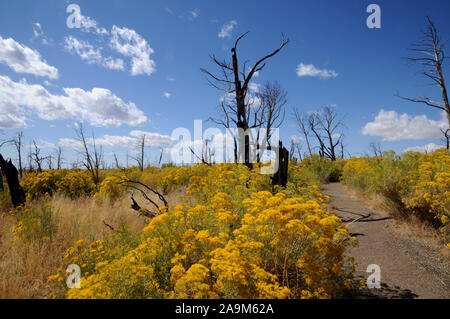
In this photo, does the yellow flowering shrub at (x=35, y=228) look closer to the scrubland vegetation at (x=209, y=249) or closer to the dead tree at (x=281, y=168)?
the scrubland vegetation at (x=209, y=249)

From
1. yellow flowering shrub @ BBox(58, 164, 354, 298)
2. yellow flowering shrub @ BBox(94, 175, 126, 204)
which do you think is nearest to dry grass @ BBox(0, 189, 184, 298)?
yellow flowering shrub @ BBox(58, 164, 354, 298)

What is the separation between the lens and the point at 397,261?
373 cm

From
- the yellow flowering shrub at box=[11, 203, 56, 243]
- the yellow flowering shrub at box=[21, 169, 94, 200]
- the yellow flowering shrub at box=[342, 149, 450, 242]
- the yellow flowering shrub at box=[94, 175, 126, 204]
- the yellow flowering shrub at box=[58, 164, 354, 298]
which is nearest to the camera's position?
the yellow flowering shrub at box=[58, 164, 354, 298]

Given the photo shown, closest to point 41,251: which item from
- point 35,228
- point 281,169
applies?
point 35,228

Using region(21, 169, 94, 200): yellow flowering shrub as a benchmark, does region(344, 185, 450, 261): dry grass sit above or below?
below

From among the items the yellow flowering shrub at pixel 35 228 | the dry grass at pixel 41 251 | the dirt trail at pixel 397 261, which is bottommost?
the dirt trail at pixel 397 261

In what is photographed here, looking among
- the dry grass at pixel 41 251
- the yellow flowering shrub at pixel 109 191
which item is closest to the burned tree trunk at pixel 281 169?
the dry grass at pixel 41 251

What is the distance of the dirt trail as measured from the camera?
2.92 meters

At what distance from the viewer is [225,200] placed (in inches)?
149

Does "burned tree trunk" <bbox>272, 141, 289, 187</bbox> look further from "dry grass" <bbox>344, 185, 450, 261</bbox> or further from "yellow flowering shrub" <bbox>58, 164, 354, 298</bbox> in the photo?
"yellow flowering shrub" <bbox>58, 164, 354, 298</bbox>

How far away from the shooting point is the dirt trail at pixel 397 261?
2924 mm

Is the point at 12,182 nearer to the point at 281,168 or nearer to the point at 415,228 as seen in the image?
the point at 281,168
